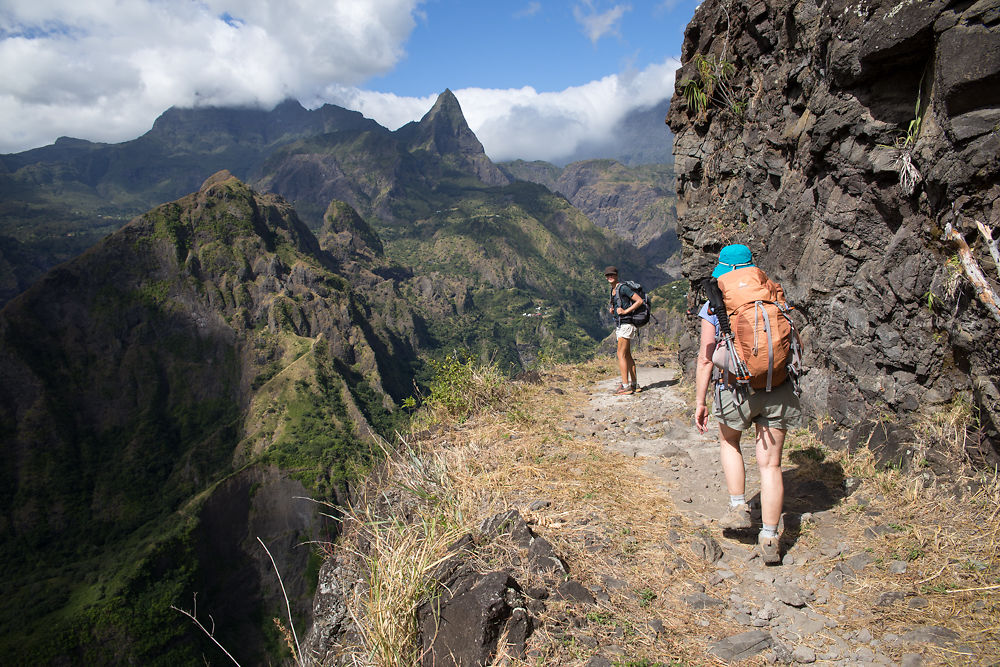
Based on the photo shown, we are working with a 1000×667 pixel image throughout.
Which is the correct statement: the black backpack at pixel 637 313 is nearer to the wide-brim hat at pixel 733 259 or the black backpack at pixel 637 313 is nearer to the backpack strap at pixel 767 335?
the wide-brim hat at pixel 733 259

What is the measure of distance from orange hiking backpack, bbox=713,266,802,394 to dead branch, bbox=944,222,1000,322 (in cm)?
122

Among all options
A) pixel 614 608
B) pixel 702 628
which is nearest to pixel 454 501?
pixel 614 608

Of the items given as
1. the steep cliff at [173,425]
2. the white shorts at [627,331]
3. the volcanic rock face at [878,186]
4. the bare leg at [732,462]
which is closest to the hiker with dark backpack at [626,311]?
the white shorts at [627,331]

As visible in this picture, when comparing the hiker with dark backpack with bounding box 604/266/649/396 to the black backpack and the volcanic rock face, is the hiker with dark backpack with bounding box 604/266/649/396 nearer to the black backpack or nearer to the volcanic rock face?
the black backpack

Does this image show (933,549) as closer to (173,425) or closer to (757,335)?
(757,335)

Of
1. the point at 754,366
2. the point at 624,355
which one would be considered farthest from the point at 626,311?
the point at 754,366

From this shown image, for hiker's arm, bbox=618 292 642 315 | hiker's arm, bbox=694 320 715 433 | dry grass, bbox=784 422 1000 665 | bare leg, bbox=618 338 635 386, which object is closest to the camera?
dry grass, bbox=784 422 1000 665

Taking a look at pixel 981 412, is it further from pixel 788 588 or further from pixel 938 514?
pixel 788 588

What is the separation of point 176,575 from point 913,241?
7503cm

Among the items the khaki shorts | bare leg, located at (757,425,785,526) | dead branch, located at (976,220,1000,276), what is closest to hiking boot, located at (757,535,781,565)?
bare leg, located at (757,425,785,526)

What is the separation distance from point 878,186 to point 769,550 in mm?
3560

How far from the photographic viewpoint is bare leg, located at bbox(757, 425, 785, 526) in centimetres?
383

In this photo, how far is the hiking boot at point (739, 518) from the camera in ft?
13.4

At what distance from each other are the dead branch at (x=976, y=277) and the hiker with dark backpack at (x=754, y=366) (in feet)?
4.00
